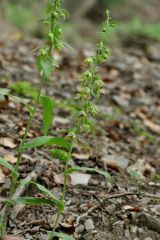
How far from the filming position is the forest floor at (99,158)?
3135 mm

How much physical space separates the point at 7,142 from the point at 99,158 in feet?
2.45

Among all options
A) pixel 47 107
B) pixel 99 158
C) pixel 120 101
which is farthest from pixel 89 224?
pixel 120 101

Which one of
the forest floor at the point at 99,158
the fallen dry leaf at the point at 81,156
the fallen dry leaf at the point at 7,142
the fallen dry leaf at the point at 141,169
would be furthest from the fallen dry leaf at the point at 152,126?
the fallen dry leaf at the point at 7,142

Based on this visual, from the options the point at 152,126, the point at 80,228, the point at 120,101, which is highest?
the point at 120,101

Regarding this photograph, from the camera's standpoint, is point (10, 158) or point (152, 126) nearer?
point (10, 158)

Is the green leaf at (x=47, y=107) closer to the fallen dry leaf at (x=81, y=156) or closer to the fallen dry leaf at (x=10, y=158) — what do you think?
the fallen dry leaf at (x=10, y=158)

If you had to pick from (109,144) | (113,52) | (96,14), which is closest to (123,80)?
(113,52)

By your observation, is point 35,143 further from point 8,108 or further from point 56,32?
point 8,108

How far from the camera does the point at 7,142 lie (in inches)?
151

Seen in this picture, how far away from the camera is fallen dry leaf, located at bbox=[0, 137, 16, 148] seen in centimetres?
379

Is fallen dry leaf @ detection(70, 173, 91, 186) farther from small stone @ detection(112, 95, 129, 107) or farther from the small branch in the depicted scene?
small stone @ detection(112, 95, 129, 107)

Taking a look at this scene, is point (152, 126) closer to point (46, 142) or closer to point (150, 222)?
point (150, 222)

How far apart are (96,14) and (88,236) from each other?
15710 mm

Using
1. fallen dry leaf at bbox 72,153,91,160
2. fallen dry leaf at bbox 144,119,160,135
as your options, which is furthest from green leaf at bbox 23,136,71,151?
fallen dry leaf at bbox 144,119,160,135
